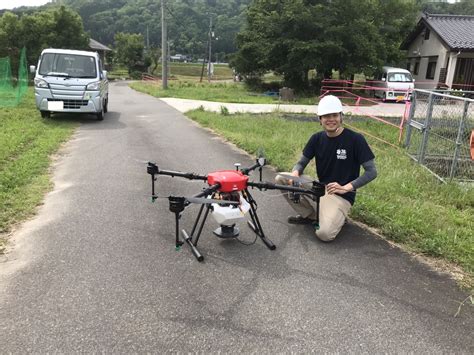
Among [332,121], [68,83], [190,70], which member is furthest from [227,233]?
[190,70]

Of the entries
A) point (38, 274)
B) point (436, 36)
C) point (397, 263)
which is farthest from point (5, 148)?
point (436, 36)

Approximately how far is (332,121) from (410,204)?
1.86 m

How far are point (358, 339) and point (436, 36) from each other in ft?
89.3

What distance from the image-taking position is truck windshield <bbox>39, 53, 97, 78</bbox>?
11.5 m

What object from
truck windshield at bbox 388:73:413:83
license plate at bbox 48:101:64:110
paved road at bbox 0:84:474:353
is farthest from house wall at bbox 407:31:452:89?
paved road at bbox 0:84:474:353

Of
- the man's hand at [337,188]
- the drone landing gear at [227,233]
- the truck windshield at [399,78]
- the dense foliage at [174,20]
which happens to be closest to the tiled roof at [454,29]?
the truck windshield at [399,78]

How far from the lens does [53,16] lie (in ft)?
128

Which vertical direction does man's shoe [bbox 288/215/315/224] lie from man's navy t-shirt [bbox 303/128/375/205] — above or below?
below

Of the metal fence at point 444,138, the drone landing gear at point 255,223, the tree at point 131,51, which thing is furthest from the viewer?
the tree at point 131,51

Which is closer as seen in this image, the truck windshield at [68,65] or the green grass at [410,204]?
the green grass at [410,204]

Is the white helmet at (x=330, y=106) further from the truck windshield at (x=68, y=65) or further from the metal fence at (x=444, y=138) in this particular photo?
the truck windshield at (x=68, y=65)

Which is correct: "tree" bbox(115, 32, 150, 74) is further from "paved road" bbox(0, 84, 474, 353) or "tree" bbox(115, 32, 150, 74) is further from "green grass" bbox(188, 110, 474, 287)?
"paved road" bbox(0, 84, 474, 353)

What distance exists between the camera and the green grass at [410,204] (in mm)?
4180

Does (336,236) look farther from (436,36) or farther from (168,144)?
(436,36)
